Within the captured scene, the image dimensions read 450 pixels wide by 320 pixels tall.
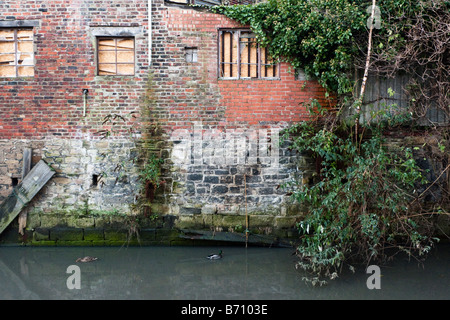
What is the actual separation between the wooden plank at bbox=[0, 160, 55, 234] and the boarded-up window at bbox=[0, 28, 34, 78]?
1.97 m

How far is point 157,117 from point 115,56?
59.8 inches

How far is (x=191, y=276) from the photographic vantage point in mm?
6695

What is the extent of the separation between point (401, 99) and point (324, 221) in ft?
10.1

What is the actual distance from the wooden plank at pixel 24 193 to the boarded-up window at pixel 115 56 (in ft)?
7.70

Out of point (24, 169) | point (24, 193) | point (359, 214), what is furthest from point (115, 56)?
point (359, 214)

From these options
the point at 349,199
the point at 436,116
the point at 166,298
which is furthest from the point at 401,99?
the point at 166,298

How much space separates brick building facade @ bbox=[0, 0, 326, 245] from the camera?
8219 millimetres

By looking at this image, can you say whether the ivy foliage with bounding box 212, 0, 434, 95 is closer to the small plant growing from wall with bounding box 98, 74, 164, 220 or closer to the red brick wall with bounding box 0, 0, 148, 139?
the red brick wall with bounding box 0, 0, 148, 139

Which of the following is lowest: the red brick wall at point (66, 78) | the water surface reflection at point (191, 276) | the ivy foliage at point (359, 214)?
the water surface reflection at point (191, 276)

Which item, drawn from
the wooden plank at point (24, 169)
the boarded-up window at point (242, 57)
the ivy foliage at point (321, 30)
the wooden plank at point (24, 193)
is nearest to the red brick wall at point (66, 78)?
the wooden plank at point (24, 169)

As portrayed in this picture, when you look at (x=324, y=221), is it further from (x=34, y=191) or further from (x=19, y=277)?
(x=34, y=191)

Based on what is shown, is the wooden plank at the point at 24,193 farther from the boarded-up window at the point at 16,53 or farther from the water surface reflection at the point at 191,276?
the boarded-up window at the point at 16,53

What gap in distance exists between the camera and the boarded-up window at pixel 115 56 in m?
8.34

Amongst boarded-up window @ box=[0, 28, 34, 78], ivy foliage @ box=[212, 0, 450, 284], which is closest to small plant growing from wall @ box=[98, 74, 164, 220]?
boarded-up window @ box=[0, 28, 34, 78]
